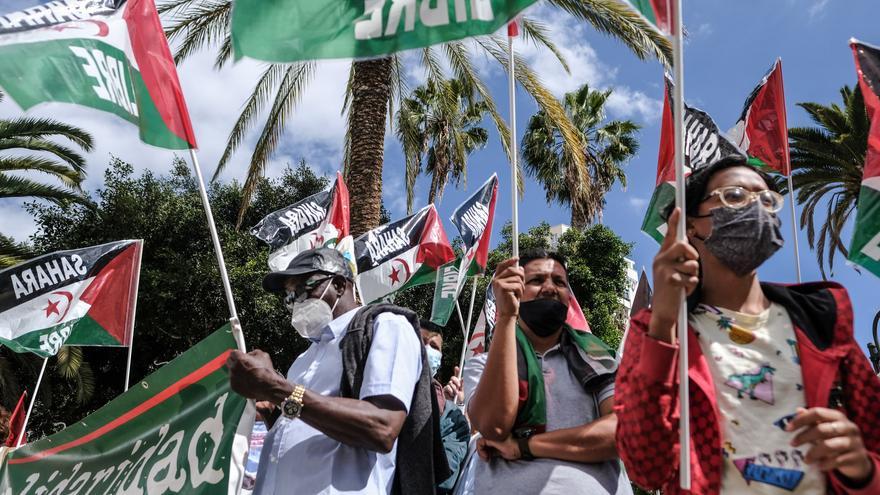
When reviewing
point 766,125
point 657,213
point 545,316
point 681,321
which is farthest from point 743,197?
point 766,125

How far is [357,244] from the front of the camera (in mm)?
8586

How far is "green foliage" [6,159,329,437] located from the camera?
18.7m

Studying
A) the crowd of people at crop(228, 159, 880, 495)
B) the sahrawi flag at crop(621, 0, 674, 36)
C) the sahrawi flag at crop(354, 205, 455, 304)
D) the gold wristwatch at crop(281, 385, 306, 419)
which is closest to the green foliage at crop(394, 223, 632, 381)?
the sahrawi flag at crop(354, 205, 455, 304)

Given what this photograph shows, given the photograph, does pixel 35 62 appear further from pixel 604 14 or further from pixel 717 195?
pixel 604 14

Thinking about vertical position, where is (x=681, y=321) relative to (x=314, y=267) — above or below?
above

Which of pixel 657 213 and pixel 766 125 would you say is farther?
pixel 766 125

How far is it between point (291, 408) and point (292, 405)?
0.01 metres

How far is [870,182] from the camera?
14.3 ft

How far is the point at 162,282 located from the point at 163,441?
1582 cm

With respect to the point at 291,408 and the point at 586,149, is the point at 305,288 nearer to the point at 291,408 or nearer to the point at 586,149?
the point at 291,408

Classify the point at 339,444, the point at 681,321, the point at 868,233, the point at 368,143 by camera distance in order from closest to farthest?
the point at 681,321 → the point at 339,444 → the point at 868,233 → the point at 368,143

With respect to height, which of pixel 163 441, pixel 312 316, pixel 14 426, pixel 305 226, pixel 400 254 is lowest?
pixel 14 426

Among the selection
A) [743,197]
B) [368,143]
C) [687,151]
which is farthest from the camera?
[368,143]

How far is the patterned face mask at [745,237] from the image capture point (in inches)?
76.7
